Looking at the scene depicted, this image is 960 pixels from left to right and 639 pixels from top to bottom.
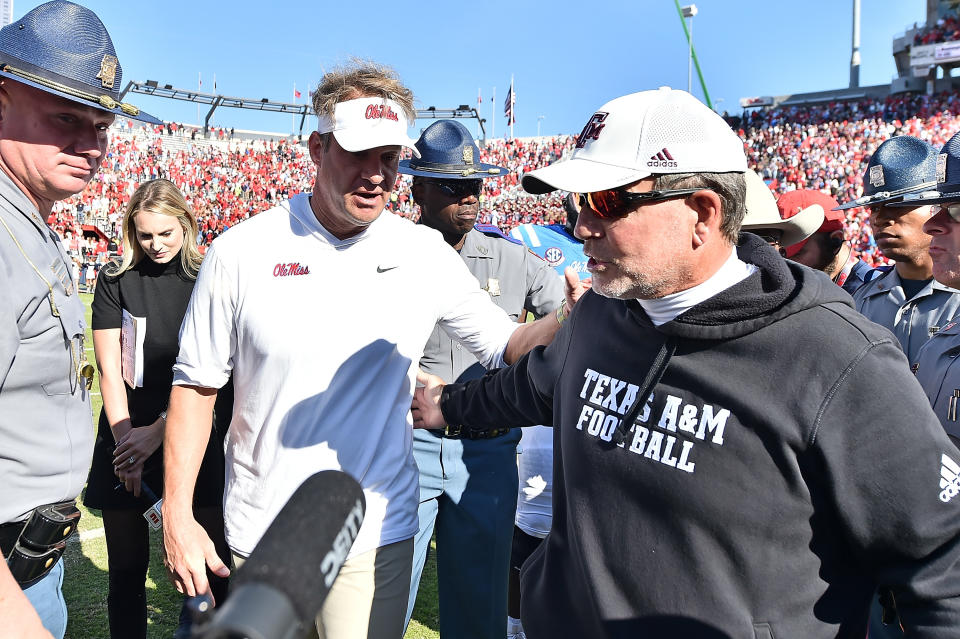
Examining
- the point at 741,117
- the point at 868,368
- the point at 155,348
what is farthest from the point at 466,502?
the point at 741,117

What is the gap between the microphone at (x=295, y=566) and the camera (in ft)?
2.20

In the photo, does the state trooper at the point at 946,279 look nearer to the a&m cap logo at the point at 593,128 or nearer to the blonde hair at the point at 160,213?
the a&m cap logo at the point at 593,128

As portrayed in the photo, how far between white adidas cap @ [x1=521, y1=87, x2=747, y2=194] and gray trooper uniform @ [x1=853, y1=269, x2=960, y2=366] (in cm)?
258

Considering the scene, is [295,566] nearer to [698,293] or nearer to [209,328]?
[698,293]

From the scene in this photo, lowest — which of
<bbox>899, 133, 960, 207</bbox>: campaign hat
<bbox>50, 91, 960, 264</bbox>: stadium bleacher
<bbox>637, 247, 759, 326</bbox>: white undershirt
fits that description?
<bbox>637, 247, 759, 326</bbox>: white undershirt

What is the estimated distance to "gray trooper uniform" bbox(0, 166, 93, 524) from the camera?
5.66 ft

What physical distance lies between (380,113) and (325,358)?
0.89 meters

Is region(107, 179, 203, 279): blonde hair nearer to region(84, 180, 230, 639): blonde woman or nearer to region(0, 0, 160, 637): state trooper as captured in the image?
region(84, 180, 230, 639): blonde woman

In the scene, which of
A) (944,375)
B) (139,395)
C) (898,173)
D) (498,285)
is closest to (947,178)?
(944,375)

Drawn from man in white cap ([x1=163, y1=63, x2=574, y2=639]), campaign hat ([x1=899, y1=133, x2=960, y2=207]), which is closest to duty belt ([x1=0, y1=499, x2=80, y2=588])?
man in white cap ([x1=163, y1=63, x2=574, y2=639])

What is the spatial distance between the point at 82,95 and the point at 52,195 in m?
0.32

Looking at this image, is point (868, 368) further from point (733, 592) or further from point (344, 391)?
point (344, 391)

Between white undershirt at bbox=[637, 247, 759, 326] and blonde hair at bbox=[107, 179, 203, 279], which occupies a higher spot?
blonde hair at bbox=[107, 179, 203, 279]

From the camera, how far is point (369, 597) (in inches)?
96.5
